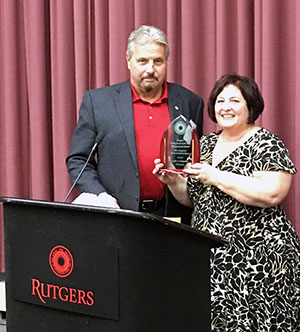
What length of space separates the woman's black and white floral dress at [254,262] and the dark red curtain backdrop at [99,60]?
1.96 ft

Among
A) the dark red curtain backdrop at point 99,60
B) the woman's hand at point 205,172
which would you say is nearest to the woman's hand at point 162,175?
the woman's hand at point 205,172

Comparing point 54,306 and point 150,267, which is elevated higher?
point 150,267

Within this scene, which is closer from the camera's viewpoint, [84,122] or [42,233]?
[42,233]

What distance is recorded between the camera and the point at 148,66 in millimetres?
2365

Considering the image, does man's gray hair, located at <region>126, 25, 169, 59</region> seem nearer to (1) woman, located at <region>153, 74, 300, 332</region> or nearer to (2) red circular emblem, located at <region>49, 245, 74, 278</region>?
(1) woman, located at <region>153, 74, 300, 332</region>

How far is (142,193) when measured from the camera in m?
2.44

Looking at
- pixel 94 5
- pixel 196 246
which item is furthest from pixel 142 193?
pixel 94 5

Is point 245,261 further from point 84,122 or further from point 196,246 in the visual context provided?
point 84,122

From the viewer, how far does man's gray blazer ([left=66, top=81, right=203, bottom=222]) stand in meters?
2.41

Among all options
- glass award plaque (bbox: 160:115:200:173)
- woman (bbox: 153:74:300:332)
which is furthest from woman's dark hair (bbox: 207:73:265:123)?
glass award plaque (bbox: 160:115:200:173)

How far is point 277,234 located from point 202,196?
0.33 meters

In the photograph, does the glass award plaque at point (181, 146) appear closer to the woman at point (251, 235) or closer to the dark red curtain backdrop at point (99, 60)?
the woman at point (251, 235)

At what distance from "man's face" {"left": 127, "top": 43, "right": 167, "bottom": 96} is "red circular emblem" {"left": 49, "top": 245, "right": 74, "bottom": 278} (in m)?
1.21

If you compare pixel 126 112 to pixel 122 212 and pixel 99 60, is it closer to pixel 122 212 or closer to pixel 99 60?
pixel 99 60
